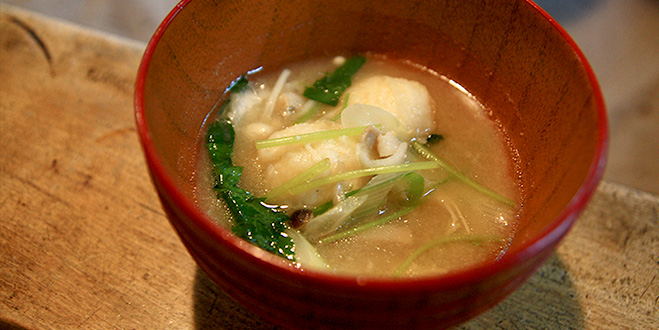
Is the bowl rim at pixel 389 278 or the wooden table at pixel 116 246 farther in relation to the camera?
the wooden table at pixel 116 246

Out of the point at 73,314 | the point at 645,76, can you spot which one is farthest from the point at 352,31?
the point at 645,76

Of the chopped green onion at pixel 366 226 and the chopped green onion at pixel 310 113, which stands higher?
the chopped green onion at pixel 310 113

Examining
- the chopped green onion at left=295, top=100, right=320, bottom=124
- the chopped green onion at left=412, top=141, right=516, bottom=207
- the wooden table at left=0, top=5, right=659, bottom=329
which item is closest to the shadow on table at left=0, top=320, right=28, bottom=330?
the wooden table at left=0, top=5, right=659, bottom=329

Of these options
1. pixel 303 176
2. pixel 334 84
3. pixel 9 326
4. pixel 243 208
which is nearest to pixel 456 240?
pixel 303 176

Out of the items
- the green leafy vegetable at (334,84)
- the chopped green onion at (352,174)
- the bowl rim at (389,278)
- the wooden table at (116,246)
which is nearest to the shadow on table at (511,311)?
the wooden table at (116,246)

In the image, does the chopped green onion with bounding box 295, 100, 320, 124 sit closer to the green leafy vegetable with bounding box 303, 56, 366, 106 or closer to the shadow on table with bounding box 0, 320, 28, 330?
the green leafy vegetable with bounding box 303, 56, 366, 106

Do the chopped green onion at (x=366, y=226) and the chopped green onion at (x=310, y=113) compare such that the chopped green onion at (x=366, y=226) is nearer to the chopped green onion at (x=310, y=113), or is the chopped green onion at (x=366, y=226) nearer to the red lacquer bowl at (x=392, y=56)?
the red lacquer bowl at (x=392, y=56)
